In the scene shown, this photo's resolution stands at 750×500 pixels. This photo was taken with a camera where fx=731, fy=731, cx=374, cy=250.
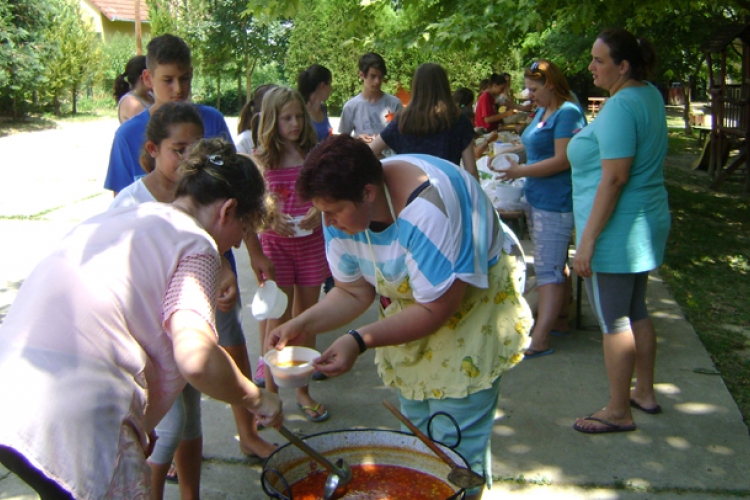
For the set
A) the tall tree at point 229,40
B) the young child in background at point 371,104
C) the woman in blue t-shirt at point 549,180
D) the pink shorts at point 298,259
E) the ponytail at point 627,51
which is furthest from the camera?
the tall tree at point 229,40

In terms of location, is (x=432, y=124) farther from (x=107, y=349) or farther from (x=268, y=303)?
(x=107, y=349)

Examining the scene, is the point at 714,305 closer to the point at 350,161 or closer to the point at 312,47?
the point at 350,161

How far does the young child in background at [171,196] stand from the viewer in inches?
103

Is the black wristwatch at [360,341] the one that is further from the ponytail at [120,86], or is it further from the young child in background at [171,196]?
the ponytail at [120,86]

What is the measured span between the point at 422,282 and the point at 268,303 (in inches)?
46.0

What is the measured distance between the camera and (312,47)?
29.1 metres

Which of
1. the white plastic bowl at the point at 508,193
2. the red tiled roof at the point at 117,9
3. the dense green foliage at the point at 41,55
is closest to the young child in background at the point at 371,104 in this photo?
the white plastic bowl at the point at 508,193

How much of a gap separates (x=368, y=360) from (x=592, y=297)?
1.68m

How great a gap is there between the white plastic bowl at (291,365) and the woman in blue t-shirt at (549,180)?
87.5 inches

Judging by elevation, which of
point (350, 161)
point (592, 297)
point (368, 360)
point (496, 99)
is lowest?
point (368, 360)

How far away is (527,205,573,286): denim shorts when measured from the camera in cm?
440

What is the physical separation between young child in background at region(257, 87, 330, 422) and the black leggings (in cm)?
211

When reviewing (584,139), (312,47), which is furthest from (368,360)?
(312,47)

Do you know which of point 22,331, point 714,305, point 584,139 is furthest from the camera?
point 714,305
